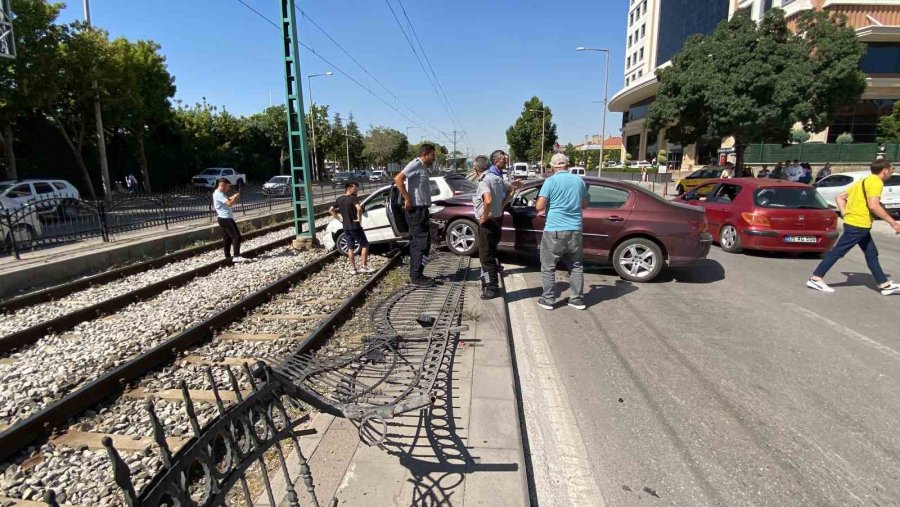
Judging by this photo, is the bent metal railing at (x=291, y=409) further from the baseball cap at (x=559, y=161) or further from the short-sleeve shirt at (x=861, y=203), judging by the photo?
the short-sleeve shirt at (x=861, y=203)

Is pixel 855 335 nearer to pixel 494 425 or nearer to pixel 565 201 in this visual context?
pixel 565 201

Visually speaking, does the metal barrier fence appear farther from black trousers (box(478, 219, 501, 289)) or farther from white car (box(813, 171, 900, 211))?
white car (box(813, 171, 900, 211))

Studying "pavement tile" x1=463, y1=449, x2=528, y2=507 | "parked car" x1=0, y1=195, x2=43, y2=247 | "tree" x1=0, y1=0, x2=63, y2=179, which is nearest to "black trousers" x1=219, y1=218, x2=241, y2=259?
"parked car" x1=0, y1=195, x2=43, y2=247

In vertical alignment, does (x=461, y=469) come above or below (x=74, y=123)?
below

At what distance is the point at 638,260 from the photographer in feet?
23.7

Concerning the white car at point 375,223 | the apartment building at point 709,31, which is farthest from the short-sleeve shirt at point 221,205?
the apartment building at point 709,31

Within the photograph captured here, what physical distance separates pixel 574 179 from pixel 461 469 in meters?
3.81

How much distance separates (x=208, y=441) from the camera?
163 centimetres

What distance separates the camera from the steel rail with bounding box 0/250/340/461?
3210mm

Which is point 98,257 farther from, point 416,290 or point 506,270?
point 506,270

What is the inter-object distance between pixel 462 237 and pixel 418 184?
2.59 meters

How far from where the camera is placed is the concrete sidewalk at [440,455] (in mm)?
2477

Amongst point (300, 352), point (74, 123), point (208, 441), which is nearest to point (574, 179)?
point (300, 352)

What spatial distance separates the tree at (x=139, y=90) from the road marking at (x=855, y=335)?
89.8 feet
